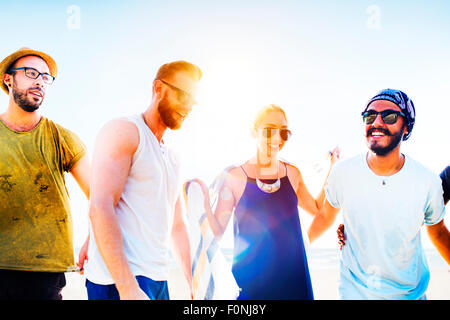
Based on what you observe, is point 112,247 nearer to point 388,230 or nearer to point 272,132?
point 272,132

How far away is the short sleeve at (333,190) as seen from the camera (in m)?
3.43

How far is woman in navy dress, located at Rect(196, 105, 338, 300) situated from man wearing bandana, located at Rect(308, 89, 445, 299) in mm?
356

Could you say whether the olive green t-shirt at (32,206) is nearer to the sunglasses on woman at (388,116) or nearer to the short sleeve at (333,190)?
the short sleeve at (333,190)

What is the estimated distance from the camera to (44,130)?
3.27 metres

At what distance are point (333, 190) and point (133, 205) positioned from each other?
1941 millimetres

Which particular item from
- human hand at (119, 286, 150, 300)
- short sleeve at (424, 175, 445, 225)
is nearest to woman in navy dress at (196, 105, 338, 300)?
short sleeve at (424, 175, 445, 225)

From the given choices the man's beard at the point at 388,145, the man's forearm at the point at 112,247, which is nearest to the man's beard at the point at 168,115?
the man's forearm at the point at 112,247

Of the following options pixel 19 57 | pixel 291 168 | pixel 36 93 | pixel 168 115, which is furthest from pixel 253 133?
pixel 19 57

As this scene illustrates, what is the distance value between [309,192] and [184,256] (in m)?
1.50

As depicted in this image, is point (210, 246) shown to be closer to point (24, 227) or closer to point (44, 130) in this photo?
point (24, 227)

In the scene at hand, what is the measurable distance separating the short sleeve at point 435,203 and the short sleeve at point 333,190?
0.76 meters

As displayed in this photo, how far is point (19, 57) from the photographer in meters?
3.37

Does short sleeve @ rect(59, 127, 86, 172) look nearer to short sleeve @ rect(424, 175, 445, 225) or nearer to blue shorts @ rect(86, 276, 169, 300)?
blue shorts @ rect(86, 276, 169, 300)
